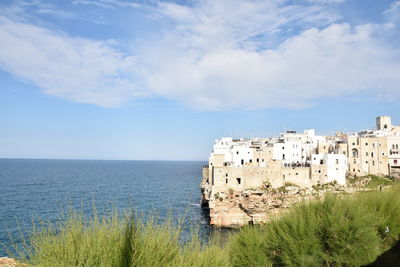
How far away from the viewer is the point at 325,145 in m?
55.5

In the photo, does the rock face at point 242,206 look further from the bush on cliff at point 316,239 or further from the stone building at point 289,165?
the bush on cliff at point 316,239

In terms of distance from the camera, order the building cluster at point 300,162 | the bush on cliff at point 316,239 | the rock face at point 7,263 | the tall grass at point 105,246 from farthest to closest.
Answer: the building cluster at point 300,162
the bush on cliff at point 316,239
the rock face at point 7,263
the tall grass at point 105,246

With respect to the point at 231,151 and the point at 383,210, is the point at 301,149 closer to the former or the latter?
the point at 231,151

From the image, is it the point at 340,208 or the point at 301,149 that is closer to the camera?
the point at 340,208

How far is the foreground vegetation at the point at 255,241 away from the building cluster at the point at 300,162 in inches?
950

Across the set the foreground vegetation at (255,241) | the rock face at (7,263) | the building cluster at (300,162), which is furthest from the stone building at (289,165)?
the rock face at (7,263)

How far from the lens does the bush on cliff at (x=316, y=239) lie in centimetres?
1151

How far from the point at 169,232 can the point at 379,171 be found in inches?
1984

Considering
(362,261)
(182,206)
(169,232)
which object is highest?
(169,232)

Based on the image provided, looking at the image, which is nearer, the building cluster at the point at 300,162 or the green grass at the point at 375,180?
the building cluster at the point at 300,162

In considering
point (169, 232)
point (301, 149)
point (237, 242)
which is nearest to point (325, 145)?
point (301, 149)

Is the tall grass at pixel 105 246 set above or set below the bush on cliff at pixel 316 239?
above

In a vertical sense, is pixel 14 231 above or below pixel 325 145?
below

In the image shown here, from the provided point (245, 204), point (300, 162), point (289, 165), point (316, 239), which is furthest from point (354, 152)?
point (316, 239)
